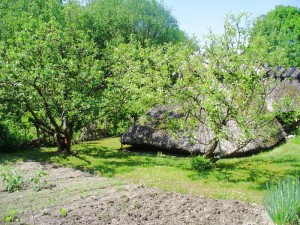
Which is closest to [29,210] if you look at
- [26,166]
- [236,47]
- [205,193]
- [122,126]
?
[205,193]

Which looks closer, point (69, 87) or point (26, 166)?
point (26, 166)

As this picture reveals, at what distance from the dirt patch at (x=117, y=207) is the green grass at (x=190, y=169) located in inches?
34.5

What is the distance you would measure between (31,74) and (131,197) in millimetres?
7635

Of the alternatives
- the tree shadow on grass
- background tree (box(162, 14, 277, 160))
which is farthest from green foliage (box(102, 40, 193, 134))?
the tree shadow on grass

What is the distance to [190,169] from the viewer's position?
12.1 meters

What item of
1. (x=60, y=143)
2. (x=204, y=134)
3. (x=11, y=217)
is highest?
(x=204, y=134)

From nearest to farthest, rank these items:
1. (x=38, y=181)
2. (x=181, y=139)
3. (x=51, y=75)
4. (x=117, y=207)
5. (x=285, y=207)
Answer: (x=285, y=207)
(x=117, y=207)
(x=38, y=181)
(x=51, y=75)
(x=181, y=139)

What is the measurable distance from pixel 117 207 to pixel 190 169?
4.73m

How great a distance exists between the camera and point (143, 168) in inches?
484

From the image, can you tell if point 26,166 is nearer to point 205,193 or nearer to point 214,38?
point 205,193

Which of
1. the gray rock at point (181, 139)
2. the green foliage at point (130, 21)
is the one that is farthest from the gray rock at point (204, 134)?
the green foliage at point (130, 21)

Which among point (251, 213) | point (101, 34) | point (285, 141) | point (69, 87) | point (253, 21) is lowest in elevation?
point (251, 213)

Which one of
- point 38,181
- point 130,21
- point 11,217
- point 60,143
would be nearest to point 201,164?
point 38,181

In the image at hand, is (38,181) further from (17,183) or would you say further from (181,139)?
(181,139)
